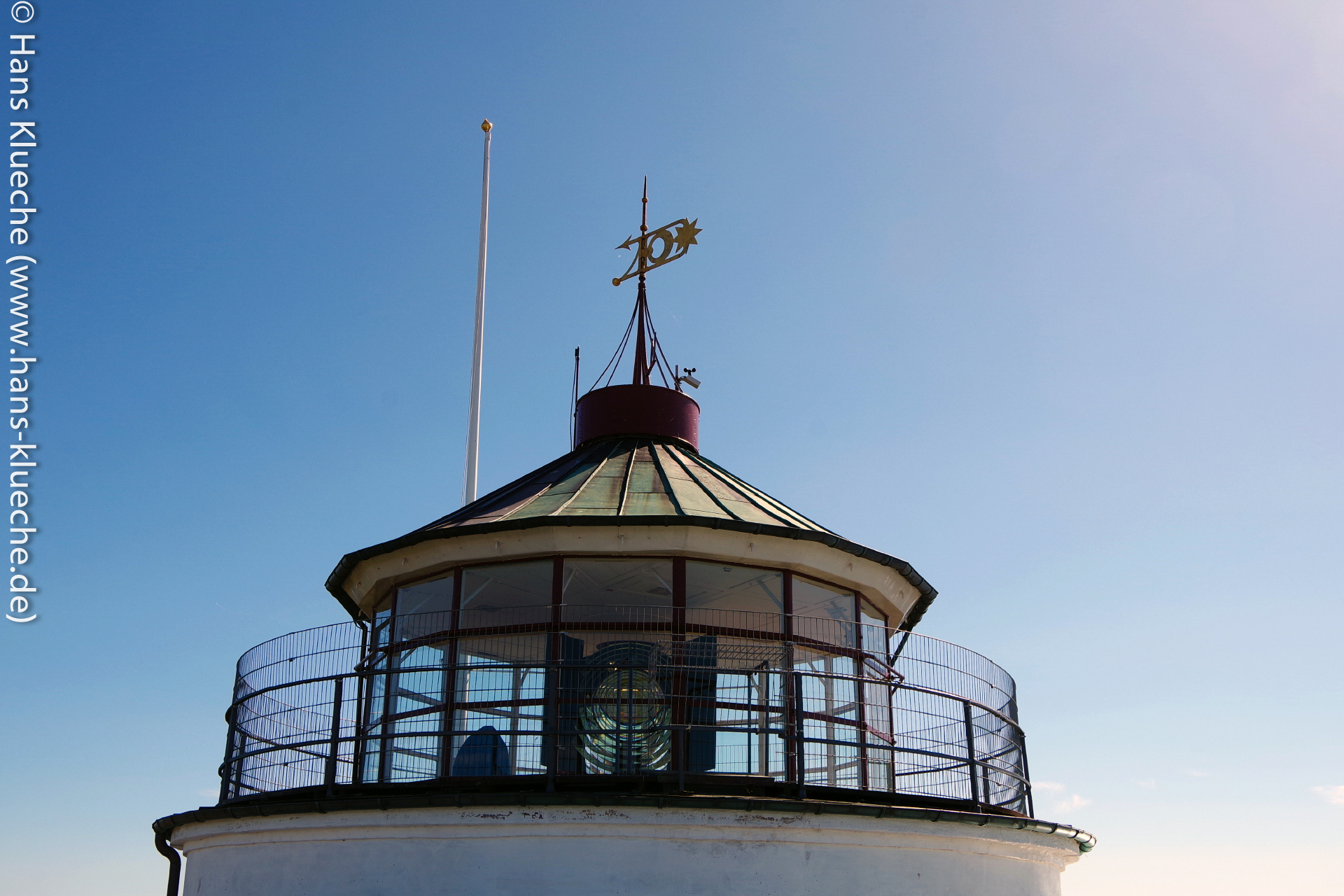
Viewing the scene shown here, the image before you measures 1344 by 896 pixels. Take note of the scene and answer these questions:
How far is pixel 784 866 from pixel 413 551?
5.77 m

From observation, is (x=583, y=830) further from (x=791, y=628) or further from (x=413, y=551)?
(x=413, y=551)

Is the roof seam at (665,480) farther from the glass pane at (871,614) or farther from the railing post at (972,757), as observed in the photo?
the railing post at (972,757)

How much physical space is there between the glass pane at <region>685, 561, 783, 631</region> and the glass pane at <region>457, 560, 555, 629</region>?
185cm

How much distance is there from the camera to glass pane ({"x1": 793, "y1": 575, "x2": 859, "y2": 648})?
13594 millimetres

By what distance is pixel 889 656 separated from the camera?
1382 centimetres

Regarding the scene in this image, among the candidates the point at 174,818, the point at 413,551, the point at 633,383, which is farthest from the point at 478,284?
the point at 174,818

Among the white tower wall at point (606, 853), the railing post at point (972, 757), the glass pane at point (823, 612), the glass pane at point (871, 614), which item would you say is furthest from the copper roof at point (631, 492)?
the white tower wall at point (606, 853)

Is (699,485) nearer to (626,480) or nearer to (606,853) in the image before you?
(626,480)

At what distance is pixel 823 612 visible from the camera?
1446 cm

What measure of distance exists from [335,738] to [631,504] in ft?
13.7

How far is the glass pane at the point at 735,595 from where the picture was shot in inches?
525

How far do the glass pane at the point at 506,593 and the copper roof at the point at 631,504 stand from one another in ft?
2.14

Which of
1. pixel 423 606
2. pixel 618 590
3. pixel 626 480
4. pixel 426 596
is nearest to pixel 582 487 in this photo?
pixel 626 480

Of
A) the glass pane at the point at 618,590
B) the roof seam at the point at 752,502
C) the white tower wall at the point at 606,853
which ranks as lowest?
the white tower wall at the point at 606,853
